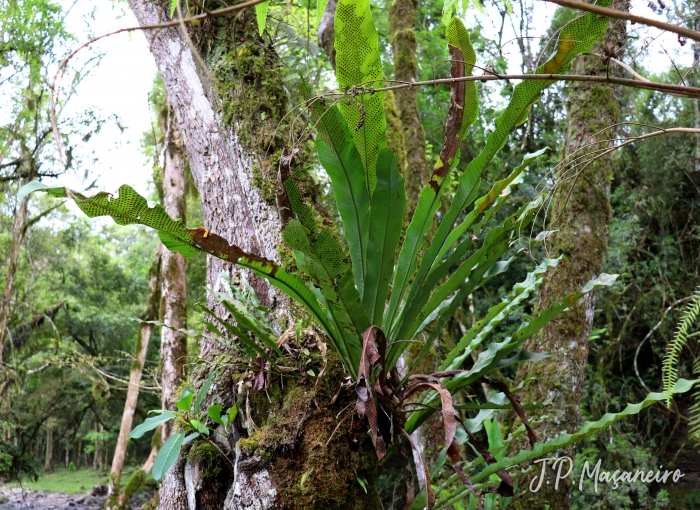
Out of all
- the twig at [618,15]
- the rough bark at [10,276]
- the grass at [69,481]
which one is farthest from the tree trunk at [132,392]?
the grass at [69,481]

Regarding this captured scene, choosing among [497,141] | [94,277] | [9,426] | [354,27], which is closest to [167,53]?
[354,27]

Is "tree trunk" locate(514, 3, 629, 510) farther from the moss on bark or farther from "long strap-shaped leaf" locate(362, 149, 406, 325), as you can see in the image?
"long strap-shaped leaf" locate(362, 149, 406, 325)

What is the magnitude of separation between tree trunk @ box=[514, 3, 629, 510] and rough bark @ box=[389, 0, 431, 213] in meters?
1.21

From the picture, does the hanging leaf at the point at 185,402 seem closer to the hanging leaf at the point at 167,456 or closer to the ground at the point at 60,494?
the hanging leaf at the point at 167,456

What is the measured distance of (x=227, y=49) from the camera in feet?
5.98

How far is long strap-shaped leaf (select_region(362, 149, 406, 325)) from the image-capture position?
1.11 meters

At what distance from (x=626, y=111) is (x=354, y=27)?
7.91 meters

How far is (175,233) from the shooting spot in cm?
109

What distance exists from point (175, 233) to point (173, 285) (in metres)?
4.47

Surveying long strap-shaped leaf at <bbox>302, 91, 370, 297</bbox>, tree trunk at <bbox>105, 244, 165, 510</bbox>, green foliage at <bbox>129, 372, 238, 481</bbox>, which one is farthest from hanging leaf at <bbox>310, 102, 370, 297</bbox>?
tree trunk at <bbox>105, 244, 165, 510</bbox>

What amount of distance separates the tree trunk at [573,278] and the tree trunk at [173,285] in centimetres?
296

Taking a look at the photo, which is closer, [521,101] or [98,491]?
[521,101]

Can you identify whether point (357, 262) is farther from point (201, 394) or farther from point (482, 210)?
point (201, 394)

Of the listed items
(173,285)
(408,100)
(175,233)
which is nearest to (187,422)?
(175,233)
